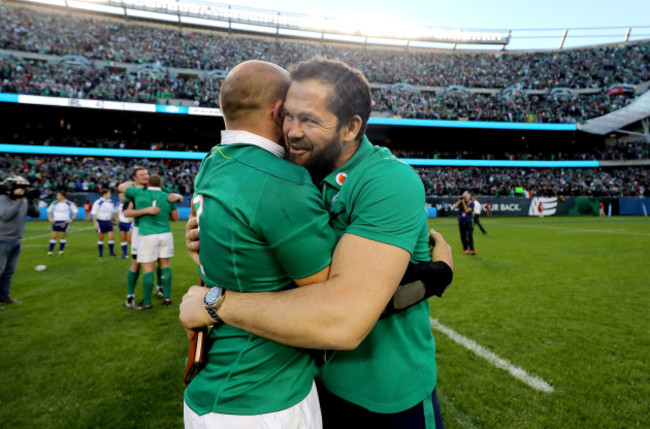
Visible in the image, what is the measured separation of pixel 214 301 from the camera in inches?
48.5

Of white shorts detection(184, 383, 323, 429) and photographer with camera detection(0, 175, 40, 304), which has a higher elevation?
white shorts detection(184, 383, 323, 429)

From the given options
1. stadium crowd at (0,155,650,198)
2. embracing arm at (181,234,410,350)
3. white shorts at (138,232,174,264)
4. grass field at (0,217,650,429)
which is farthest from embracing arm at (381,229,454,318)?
stadium crowd at (0,155,650,198)

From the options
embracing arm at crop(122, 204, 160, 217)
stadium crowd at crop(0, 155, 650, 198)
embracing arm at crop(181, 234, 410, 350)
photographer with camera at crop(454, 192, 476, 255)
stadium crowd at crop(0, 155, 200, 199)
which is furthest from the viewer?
stadium crowd at crop(0, 155, 650, 198)

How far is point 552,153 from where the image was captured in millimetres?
43250

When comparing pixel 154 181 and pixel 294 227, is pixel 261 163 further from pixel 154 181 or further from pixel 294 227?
pixel 154 181

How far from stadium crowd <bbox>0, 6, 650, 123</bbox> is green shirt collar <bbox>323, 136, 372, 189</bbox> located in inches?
1382

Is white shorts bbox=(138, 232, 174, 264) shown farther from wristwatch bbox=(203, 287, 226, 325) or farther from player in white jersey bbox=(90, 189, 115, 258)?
player in white jersey bbox=(90, 189, 115, 258)

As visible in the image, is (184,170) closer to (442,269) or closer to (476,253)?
(476,253)

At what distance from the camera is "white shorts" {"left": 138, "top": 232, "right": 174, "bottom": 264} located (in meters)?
6.30

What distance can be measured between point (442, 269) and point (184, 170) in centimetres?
3481

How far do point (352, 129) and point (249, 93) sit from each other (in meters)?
0.45

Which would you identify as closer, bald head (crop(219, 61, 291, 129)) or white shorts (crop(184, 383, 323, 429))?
white shorts (crop(184, 383, 323, 429))

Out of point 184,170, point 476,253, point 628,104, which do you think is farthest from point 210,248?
point 628,104

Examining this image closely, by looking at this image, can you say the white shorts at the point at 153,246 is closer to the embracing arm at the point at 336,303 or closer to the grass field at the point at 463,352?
the grass field at the point at 463,352
